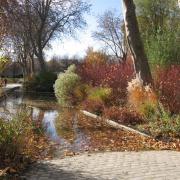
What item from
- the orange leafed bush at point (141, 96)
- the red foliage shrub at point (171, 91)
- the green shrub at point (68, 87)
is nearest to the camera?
the orange leafed bush at point (141, 96)

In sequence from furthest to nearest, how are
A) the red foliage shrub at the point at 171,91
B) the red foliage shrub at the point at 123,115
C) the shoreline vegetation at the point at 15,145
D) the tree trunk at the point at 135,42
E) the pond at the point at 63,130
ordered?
the tree trunk at the point at 135,42, the red foliage shrub at the point at 123,115, the red foliage shrub at the point at 171,91, the pond at the point at 63,130, the shoreline vegetation at the point at 15,145

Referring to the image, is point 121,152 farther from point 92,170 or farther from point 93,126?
point 93,126

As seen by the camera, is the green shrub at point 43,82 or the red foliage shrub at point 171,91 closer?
the red foliage shrub at point 171,91

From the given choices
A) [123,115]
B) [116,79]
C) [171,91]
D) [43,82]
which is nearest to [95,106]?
[116,79]

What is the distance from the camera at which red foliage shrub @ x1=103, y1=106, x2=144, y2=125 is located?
1753 cm

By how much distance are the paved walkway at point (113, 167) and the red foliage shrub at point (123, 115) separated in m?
6.19

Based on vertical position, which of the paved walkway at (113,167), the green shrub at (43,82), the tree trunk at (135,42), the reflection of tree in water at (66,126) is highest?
the tree trunk at (135,42)

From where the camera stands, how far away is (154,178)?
27.2 ft

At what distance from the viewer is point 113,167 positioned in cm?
945

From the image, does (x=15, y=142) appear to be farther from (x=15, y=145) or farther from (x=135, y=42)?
(x=135, y=42)

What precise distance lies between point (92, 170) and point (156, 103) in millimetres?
7502

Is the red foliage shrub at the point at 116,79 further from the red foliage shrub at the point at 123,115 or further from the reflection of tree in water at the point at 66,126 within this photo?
the reflection of tree in water at the point at 66,126

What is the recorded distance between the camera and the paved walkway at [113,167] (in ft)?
28.3

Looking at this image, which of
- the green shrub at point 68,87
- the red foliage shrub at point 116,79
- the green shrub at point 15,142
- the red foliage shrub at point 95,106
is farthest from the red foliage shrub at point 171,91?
the green shrub at point 68,87
